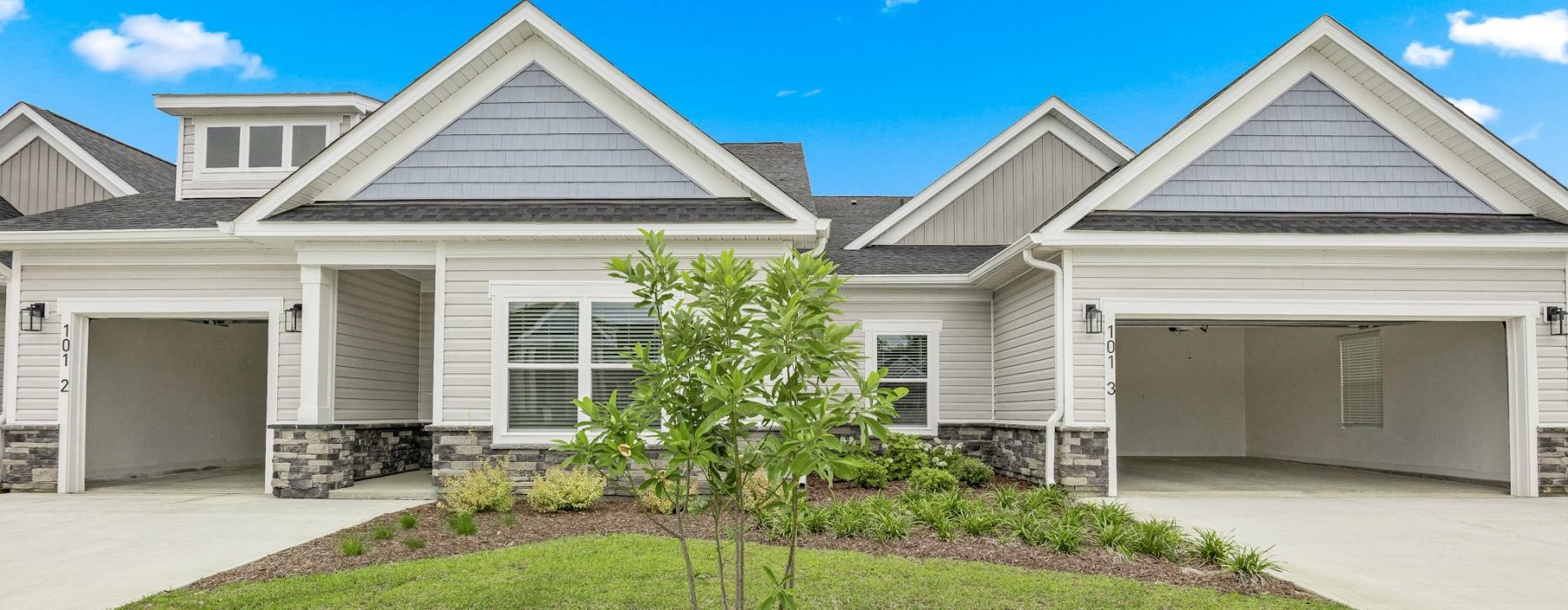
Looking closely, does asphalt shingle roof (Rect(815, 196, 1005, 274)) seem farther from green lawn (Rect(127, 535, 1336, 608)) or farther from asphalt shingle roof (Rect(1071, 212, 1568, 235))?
green lawn (Rect(127, 535, 1336, 608))

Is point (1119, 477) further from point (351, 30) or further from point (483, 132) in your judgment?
point (351, 30)

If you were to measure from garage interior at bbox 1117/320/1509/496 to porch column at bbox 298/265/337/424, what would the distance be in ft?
31.0

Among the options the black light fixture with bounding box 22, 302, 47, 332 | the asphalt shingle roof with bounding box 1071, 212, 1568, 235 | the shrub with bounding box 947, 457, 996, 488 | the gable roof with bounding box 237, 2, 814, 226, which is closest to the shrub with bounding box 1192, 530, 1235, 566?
the asphalt shingle roof with bounding box 1071, 212, 1568, 235

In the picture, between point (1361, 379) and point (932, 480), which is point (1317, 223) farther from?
point (1361, 379)

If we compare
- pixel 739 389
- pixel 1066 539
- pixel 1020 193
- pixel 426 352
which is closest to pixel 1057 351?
pixel 1066 539

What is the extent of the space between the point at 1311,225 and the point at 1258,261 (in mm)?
732

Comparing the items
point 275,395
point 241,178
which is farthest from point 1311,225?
point 241,178

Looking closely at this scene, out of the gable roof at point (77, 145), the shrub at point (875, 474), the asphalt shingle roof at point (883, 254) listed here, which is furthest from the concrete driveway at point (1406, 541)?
the gable roof at point (77, 145)

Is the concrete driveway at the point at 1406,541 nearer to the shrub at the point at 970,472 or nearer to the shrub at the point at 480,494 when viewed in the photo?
the shrub at the point at 970,472

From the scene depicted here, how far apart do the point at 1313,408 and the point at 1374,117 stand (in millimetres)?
7677

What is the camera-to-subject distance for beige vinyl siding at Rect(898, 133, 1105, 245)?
1620 centimetres

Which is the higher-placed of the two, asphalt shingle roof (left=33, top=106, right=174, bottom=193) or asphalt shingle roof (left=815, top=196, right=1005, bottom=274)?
asphalt shingle roof (left=33, top=106, right=174, bottom=193)

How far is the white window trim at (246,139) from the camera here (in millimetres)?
14562

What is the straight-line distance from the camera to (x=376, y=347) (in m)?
13.5
